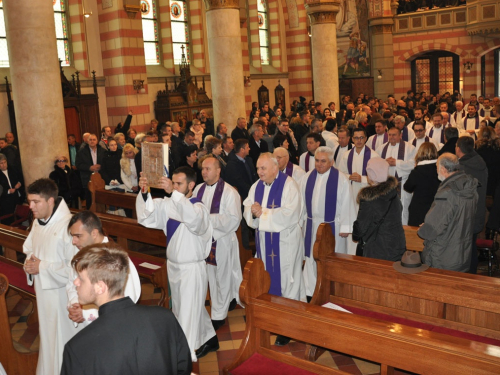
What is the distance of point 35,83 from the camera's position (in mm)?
8180

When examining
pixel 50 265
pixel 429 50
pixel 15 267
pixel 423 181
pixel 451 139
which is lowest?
pixel 15 267

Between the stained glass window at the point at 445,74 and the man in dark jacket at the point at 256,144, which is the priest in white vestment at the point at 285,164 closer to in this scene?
the man in dark jacket at the point at 256,144

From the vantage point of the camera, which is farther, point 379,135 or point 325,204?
point 379,135

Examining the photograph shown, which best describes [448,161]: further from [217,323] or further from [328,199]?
[217,323]

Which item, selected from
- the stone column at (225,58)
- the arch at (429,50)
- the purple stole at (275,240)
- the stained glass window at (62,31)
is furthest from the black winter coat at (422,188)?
the arch at (429,50)

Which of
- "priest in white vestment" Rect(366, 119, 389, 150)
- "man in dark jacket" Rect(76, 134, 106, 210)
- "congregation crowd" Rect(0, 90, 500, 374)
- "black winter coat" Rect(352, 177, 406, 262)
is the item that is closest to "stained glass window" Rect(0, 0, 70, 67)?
"man in dark jacket" Rect(76, 134, 106, 210)

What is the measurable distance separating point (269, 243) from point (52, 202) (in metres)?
2.21

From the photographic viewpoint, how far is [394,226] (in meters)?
4.84

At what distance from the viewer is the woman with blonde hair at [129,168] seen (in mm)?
8547

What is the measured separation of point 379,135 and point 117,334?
797 cm

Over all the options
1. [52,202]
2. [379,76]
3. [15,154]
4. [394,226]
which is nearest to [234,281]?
[394,226]

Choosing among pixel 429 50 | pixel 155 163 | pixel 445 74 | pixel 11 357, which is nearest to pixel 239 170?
pixel 155 163

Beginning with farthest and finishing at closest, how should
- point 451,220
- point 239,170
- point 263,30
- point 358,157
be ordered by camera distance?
point 263,30
point 358,157
point 239,170
point 451,220

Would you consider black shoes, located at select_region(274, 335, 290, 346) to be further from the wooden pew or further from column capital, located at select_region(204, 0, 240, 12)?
column capital, located at select_region(204, 0, 240, 12)
